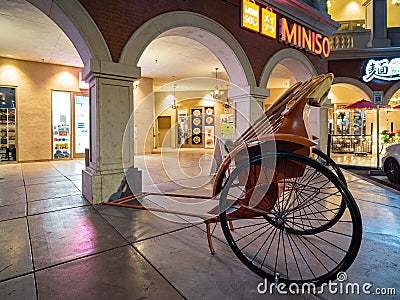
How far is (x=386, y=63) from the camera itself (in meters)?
10.8

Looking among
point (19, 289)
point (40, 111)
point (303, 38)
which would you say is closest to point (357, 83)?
point (303, 38)

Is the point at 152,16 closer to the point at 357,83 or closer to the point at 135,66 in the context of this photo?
the point at 135,66

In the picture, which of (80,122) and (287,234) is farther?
(80,122)

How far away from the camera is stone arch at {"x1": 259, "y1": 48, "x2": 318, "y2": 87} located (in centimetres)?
611

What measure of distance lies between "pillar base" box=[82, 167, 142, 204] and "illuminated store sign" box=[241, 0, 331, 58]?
4053mm

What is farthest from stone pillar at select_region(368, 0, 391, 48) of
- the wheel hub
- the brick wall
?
the wheel hub

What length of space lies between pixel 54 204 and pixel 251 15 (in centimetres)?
539

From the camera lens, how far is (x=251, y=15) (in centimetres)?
569

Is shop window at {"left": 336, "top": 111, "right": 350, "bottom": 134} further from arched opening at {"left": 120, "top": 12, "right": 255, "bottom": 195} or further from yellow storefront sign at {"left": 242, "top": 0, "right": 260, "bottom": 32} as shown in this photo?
yellow storefront sign at {"left": 242, "top": 0, "right": 260, "bottom": 32}

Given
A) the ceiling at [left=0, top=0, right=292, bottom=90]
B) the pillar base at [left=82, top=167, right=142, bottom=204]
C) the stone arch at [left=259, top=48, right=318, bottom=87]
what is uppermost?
the ceiling at [left=0, top=0, right=292, bottom=90]

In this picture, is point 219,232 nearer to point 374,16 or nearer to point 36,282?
point 36,282

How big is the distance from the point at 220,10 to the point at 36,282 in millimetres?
5252

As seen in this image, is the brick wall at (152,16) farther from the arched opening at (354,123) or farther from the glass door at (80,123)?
the arched opening at (354,123)

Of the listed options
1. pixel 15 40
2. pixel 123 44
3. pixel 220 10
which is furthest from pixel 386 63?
pixel 15 40
